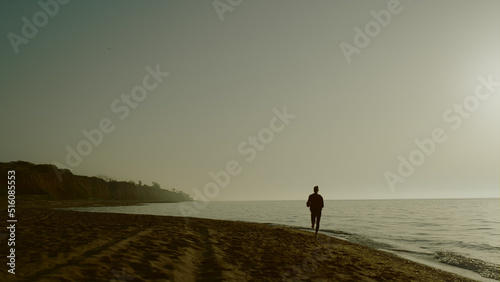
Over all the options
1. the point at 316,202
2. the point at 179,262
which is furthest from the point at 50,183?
the point at 179,262

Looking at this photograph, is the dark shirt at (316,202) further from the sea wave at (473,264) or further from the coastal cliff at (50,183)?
the coastal cliff at (50,183)

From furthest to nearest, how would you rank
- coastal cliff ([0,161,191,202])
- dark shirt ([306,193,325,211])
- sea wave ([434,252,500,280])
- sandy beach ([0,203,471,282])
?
coastal cliff ([0,161,191,202]), dark shirt ([306,193,325,211]), sea wave ([434,252,500,280]), sandy beach ([0,203,471,282])

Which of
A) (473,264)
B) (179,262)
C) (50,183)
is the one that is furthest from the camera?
(50,183)

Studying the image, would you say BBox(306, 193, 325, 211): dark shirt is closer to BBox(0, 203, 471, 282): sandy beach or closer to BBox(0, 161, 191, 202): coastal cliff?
BBox(0, 203, 471, 282): sandy beach

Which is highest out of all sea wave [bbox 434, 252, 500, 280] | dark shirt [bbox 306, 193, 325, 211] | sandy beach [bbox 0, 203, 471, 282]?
dark shirt [bbox 306, 193, 325, 211]

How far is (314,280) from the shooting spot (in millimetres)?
7934

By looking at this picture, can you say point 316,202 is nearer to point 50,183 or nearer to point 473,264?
point 473,264

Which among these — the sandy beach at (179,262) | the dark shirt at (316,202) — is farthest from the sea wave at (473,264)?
the dark shirt at (316,202)

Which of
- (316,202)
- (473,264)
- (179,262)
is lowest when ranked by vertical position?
(473,264)

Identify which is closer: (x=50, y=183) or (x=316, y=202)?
(x=316, y=202)

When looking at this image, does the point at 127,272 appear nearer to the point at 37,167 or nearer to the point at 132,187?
the point at 37,167

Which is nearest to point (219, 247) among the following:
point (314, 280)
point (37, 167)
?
point (314, 280)

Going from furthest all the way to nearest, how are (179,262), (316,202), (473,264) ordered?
(316,202), (473,264), (179,262)

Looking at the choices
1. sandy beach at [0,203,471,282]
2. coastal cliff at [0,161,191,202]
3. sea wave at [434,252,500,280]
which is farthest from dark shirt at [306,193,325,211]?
coastal cliff at [0,161,191,202]
